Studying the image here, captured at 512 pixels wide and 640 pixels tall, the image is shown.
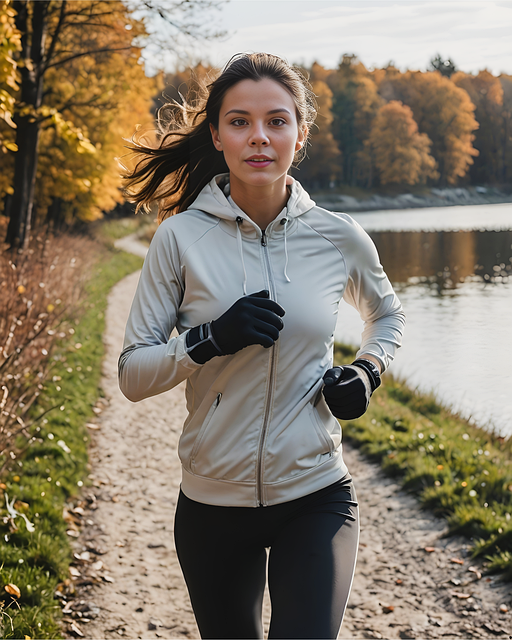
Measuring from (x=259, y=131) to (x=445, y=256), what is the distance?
21964mm

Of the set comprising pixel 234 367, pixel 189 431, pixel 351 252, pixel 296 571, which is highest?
pixel 351 252

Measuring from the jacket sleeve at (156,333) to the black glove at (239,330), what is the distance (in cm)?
5

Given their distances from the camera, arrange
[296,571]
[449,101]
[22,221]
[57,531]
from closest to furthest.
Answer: [296,571], [57,531], [22,221], [449,101]

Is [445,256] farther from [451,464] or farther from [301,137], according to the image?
[301,137]

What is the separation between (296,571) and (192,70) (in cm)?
213

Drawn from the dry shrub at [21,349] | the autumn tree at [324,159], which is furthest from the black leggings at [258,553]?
the autumn tree at [324,159]

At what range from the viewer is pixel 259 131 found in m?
2.05

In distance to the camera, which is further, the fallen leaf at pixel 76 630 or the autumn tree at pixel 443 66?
the autumn tree at pixel 443 66

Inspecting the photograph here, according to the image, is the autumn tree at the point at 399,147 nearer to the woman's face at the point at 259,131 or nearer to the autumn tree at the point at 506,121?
the autumn tree at the point at 506,121

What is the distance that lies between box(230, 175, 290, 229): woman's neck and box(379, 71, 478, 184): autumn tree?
27179mm

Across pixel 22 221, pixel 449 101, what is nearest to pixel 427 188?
pixel 449 101

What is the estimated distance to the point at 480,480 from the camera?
5.09m

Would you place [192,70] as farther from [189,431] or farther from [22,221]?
[22,221]

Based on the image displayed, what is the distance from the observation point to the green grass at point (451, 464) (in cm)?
434
